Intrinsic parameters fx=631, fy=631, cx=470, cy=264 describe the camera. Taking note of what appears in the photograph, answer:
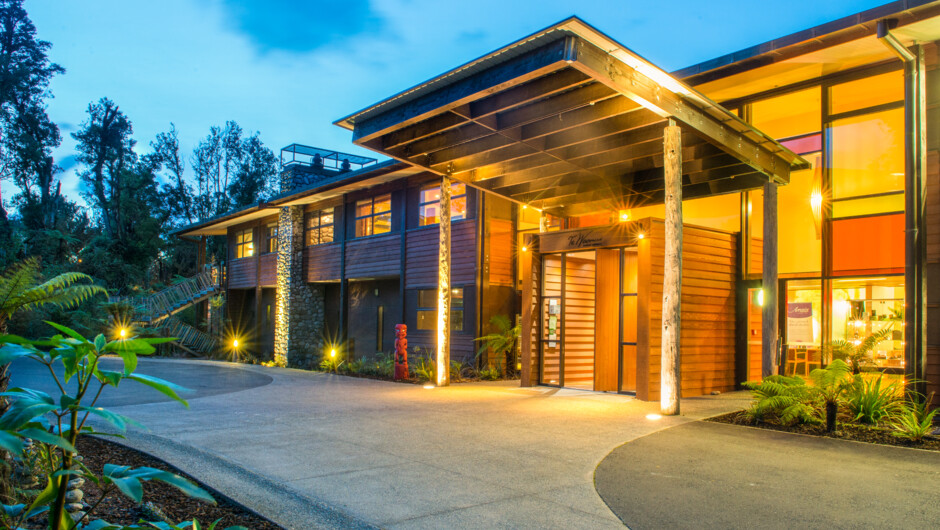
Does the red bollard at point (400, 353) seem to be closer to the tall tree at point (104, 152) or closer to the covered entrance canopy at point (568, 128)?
the covered entrance canopy at point (568, 128)

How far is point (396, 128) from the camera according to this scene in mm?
10273

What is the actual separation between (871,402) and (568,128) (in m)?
5.72

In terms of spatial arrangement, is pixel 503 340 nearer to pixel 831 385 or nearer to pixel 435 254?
pixel 435 254

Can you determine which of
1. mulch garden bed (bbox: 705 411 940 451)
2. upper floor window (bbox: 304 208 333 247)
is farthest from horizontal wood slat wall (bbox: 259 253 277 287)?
mulch garden bed (bbox: 705 411 940 451)

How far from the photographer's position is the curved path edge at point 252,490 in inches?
167

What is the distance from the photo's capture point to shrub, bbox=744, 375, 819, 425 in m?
8.18

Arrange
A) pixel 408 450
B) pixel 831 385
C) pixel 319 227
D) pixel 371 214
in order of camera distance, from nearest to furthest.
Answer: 1. pixel 408 450
2. pixel 831 385
3. pixel 371 214
4. pixel 319 227

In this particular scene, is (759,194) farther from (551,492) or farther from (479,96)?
(551,492)

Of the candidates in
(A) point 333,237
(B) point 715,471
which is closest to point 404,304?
(A) point 333,237

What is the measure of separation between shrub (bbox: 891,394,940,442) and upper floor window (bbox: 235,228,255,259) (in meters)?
24.8

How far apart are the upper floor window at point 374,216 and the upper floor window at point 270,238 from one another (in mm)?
6736

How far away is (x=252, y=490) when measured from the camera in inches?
194

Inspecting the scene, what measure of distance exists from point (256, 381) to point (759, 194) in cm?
1178

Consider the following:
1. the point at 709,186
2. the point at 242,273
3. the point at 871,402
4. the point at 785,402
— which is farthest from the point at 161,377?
the point at 871,402
